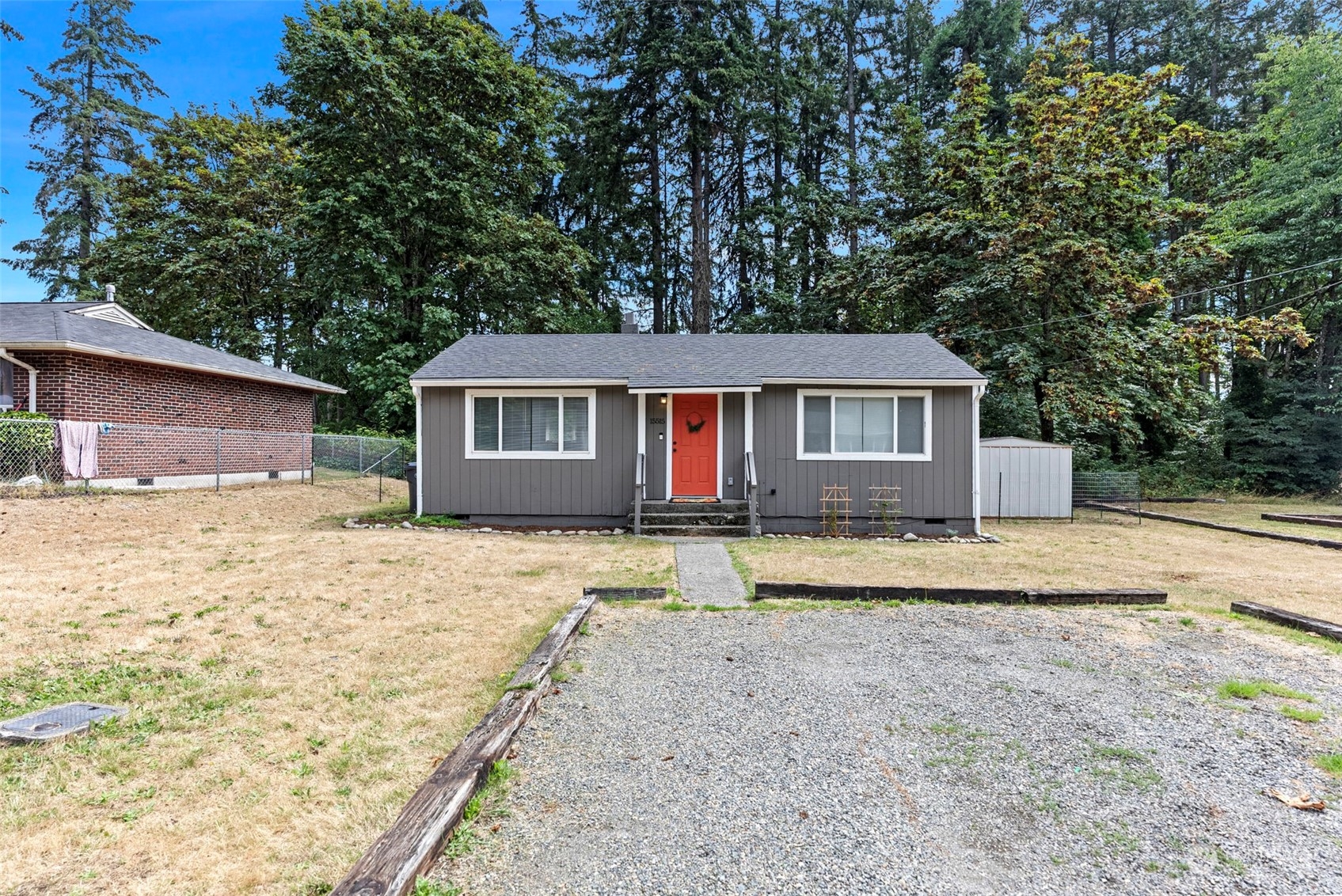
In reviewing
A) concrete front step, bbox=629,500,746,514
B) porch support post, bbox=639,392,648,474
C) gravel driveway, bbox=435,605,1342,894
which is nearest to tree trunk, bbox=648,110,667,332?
porch support post, bbox=639,392,648,474

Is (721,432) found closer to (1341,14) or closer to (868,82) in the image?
(868,82)

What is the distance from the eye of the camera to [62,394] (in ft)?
35.5

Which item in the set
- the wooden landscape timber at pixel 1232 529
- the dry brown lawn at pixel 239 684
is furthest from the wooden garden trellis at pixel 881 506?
the wooden landscape timber at pixel 1232 529

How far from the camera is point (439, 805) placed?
2059mm

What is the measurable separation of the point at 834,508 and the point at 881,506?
32.5 inches

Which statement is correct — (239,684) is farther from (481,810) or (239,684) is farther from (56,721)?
(481,810)

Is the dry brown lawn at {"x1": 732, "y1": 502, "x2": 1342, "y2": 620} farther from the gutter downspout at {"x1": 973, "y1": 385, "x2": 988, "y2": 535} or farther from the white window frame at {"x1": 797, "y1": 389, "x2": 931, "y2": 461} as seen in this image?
the white window frame at {"x1": 797, "y1": 389, "x2": 931, "y2": 461}

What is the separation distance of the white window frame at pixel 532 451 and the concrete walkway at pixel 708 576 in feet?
9.25

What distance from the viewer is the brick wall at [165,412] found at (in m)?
10.9

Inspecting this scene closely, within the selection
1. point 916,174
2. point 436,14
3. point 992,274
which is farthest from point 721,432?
point 436,14

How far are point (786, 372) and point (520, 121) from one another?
1614 cm

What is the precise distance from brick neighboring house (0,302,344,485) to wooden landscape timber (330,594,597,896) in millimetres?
12655

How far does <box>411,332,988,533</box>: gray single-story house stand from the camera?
10.2m

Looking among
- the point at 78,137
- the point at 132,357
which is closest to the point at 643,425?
the point at 132,357
